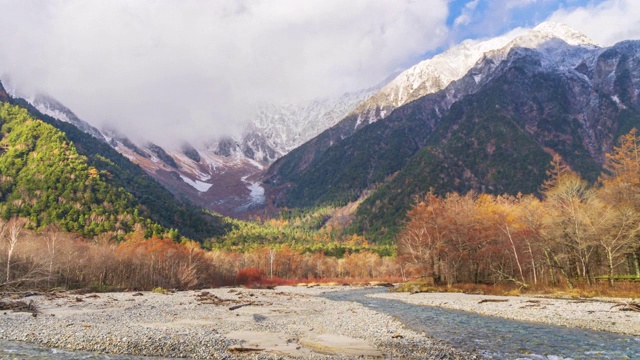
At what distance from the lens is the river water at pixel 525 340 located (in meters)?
19.1

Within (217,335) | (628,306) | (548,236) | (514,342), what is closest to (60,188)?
(217,335)

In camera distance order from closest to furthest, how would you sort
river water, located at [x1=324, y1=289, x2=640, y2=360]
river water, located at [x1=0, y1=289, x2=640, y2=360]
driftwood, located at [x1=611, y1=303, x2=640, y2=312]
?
river water, located at [x1=0, y1=289, x2=640, y2=360] → river water, located at [x1=324, y1=289, x2=640, y2=360] → driftwood, located at [x1=611, y1=303, x2=640, y2=312]

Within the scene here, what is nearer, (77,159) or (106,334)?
(106,334)

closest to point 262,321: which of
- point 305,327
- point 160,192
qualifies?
point 305,327

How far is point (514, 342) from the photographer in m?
22.1

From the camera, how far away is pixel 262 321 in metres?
32.0

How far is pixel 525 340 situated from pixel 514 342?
120cm

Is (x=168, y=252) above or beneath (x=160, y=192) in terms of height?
beneath

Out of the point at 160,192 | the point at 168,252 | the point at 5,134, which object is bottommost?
the point at 168,252

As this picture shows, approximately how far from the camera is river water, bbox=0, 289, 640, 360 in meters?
18.5

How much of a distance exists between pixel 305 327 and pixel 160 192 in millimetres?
189009

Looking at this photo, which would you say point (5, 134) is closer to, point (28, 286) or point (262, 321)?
point (28, 286)

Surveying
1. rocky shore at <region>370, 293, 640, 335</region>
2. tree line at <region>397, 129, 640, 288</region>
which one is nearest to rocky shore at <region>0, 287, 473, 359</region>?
rocky shore at <region>370, 293, 640, 335</region>

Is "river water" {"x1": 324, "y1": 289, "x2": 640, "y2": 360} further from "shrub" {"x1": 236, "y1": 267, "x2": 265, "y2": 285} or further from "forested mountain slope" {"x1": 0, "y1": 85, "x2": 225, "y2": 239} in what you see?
"forested mountain slope" {"x1": 0, "y1": 85, "x2": 225, "y2": 239}
